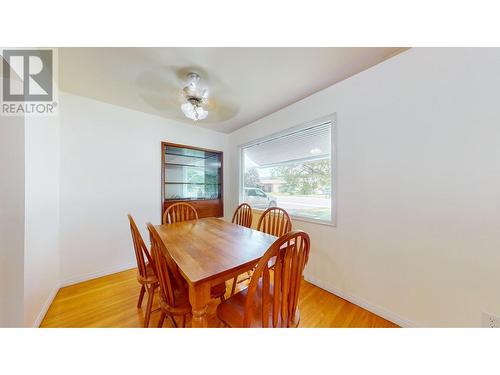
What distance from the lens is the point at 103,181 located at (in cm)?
202

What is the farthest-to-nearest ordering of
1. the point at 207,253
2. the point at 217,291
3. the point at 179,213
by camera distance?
the point at 179,213
the point at 217,291
the point at 207,253

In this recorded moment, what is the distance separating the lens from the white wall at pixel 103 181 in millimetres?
1816

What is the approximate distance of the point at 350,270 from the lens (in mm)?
1552

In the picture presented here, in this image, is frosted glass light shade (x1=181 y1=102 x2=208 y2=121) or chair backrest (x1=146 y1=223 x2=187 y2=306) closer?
chair backrest (x1=146 y1=223 x2=187 y2=306)

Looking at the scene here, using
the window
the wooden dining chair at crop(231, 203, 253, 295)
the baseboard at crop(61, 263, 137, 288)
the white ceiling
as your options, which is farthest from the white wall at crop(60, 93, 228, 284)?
the window

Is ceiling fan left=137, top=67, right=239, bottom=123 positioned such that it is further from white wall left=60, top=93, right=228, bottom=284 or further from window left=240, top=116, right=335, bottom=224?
window left=240, top=116, right=335, bottom=224

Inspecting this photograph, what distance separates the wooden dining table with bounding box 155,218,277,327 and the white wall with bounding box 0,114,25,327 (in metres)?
0.88

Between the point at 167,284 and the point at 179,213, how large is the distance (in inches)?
49.6

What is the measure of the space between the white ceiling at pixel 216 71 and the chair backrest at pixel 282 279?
1372 millimetres

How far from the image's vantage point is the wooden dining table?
78cm

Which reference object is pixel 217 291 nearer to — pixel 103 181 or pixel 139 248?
pixel 139 248

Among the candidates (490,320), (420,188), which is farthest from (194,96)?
(490,320)
